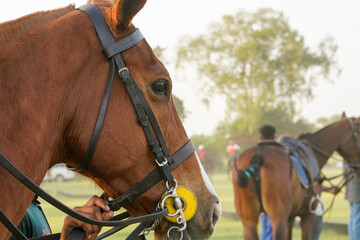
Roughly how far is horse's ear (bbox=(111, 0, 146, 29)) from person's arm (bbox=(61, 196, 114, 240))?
2.65ft

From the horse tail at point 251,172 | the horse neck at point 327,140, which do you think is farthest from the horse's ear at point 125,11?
the horse neck at point 327,140

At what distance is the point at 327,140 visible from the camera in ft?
30.2

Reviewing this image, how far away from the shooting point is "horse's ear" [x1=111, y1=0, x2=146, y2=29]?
2.03 metres

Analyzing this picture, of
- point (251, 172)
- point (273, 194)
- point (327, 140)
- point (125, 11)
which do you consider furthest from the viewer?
point (327, 140)

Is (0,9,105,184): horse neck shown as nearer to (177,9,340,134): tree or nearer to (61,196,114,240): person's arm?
(61,196,114,240): person's arm

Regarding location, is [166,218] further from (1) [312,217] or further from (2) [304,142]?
(2) [304,142]

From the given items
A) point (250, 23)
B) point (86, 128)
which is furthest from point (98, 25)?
point (250, 23)

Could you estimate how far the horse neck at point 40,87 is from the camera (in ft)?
6.23

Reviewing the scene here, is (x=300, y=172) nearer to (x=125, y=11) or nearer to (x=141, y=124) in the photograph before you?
(x=141, y=124)

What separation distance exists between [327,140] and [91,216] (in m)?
7.68

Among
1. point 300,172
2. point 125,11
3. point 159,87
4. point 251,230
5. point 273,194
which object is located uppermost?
point 125,11

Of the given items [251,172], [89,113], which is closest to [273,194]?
[251,172]

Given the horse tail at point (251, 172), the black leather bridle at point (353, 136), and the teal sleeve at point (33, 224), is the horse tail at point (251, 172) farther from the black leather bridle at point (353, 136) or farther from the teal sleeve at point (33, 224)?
the teal sleeve at point (33, 224)

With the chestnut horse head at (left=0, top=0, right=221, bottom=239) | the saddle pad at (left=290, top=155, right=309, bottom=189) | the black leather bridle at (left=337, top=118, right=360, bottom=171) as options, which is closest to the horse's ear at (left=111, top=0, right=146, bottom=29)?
the chestnut horse head at (left=0, top=0, right=221, bottom=239)
